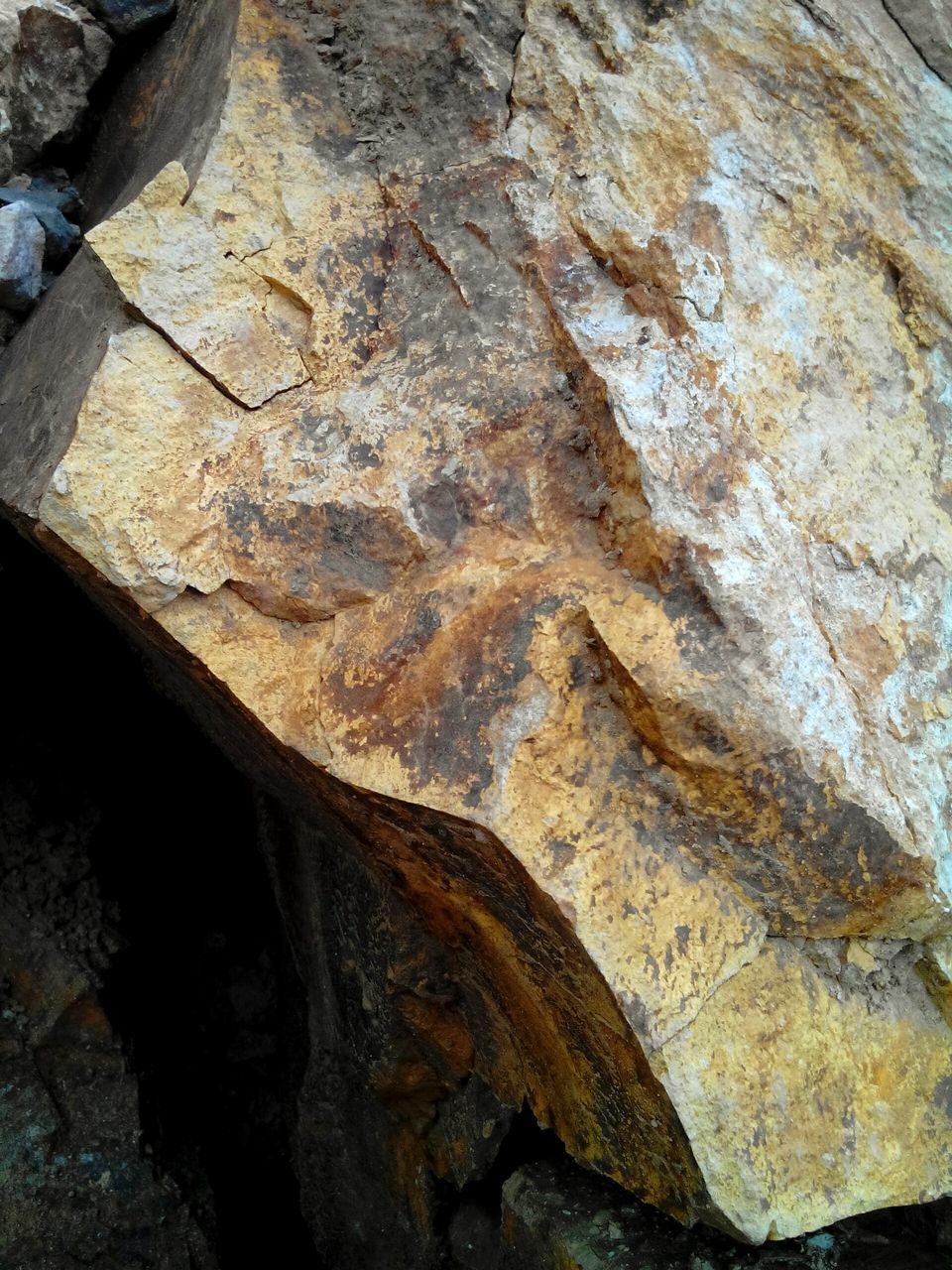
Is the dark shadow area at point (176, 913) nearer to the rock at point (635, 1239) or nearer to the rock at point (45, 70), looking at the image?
the rock at point (45, 70)

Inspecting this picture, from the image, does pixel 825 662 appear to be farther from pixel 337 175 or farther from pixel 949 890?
pixel 337 175

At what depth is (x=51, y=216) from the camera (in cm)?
155

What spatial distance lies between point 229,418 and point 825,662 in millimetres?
632

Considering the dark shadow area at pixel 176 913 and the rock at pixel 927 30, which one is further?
the dark shadow area at pixel 176 913

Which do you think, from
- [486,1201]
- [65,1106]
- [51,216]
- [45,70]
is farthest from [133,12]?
[486,1201]

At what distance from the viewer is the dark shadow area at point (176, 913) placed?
1.85 metres

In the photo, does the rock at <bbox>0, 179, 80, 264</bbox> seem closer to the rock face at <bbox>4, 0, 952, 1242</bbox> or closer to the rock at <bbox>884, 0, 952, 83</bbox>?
the rock face at <bbox>4, 0, 952, 1242</bbox>

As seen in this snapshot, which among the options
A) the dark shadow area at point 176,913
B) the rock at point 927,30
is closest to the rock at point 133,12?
the dark shadow area at point 176,913

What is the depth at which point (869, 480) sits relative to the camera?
48.6 inches

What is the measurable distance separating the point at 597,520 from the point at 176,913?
128 centimetres

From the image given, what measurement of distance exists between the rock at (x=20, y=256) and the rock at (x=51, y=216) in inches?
1.4

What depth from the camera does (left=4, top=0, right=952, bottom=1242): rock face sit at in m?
1.07

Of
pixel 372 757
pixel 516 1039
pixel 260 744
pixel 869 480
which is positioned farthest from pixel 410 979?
pixel 869 480

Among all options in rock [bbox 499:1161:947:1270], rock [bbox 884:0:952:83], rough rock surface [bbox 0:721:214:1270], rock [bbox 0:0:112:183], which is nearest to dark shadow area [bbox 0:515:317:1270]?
rough rock surface [bbox 0:721:214:1270]
